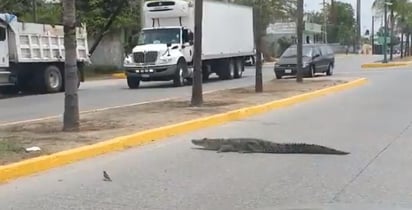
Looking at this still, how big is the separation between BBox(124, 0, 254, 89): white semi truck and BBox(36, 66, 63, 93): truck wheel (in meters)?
2.84

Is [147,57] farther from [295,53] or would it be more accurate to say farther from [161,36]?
[295,53]

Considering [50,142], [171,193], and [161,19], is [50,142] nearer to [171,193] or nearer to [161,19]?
[171,193]

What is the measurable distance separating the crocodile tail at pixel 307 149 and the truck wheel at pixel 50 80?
57.0 feet

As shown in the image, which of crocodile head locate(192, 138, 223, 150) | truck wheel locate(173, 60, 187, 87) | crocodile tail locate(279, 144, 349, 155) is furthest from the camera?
truck wheel locate(173, 60, 187, 87)

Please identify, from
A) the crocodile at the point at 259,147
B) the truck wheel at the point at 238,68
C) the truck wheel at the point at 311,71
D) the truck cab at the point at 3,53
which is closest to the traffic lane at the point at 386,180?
the crocodile at the point at 259,147

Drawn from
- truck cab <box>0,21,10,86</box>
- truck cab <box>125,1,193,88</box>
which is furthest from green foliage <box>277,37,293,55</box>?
truck cab <box>0,21,10,86</box>

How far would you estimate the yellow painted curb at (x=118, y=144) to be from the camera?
29.4ft

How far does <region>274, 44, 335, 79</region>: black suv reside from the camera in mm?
33688

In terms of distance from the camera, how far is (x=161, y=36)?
30.1m

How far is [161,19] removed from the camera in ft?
102

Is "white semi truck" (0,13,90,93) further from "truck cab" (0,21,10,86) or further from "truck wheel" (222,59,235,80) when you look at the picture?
"truck wheel" (222,59,235,80)

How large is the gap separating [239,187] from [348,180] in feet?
4.35

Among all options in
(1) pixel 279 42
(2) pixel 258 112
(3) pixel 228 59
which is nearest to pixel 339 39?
(1) pixel 279 42

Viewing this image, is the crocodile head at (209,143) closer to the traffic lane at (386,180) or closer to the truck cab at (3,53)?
the traffic lane at (386,180)
